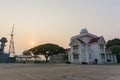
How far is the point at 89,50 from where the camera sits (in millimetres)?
58625

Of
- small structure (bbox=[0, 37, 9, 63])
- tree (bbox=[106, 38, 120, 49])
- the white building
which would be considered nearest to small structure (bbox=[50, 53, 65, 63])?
tree (bbox=[106, 38, 120, 49])

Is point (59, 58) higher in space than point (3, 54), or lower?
lower

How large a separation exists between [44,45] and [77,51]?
16.5m

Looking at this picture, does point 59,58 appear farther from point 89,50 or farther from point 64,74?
point 64,74

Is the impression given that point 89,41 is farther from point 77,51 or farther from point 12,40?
point 12,40

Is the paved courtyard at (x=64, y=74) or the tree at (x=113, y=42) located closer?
the paved courtyard at (x=64, y=74)

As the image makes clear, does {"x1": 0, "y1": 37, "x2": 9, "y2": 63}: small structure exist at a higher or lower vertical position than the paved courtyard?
higher

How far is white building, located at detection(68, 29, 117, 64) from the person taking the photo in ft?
189

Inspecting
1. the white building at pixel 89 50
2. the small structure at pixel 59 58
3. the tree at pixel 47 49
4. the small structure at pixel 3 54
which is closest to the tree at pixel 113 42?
the white building at pixel 89 50

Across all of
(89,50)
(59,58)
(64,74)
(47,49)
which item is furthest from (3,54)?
(64,74)

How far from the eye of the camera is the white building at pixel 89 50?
189ft

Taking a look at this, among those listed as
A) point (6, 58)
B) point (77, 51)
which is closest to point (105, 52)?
point (77, 51)

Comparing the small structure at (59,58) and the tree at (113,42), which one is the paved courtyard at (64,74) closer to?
the tree at (113,42)

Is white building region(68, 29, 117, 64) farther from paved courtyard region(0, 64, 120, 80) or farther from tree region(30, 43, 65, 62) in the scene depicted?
paved courtyard region(0, 64, 120, 80)
